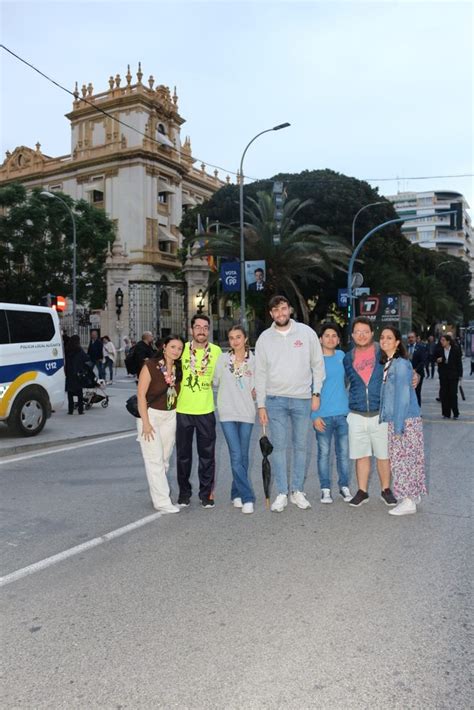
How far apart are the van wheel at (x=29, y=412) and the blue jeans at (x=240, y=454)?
5459 millimetres

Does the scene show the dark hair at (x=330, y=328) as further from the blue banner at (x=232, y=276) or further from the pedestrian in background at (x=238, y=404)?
the blue banner at (x=232, y=276)

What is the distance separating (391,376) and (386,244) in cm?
3819

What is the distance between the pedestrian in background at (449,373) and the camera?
12.7 meters

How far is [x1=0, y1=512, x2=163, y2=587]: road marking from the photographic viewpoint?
4156 mm

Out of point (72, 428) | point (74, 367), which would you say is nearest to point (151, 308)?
point (74, 367)

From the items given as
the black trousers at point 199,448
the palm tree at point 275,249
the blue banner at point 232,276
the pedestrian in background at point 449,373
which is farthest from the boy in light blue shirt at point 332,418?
the palm tree at point 275,249

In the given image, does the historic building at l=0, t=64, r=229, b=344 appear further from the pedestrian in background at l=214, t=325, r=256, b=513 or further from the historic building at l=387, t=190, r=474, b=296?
the historic building at l=387, t=190, r=474, b=296

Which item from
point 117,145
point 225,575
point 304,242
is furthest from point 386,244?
point 225,575

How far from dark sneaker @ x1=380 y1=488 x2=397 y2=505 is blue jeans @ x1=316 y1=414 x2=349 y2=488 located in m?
0.38

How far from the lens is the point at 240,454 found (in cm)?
573

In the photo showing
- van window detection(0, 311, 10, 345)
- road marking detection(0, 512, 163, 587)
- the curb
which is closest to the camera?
road marking detection(0, 512, 163, 587)

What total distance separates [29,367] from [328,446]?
19.7ft

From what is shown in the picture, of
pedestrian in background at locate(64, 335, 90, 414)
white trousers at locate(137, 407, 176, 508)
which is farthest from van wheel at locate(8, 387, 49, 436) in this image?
white trousers at locate(137, 407, 176, 508)

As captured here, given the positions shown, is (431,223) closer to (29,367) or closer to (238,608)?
(29,367)
